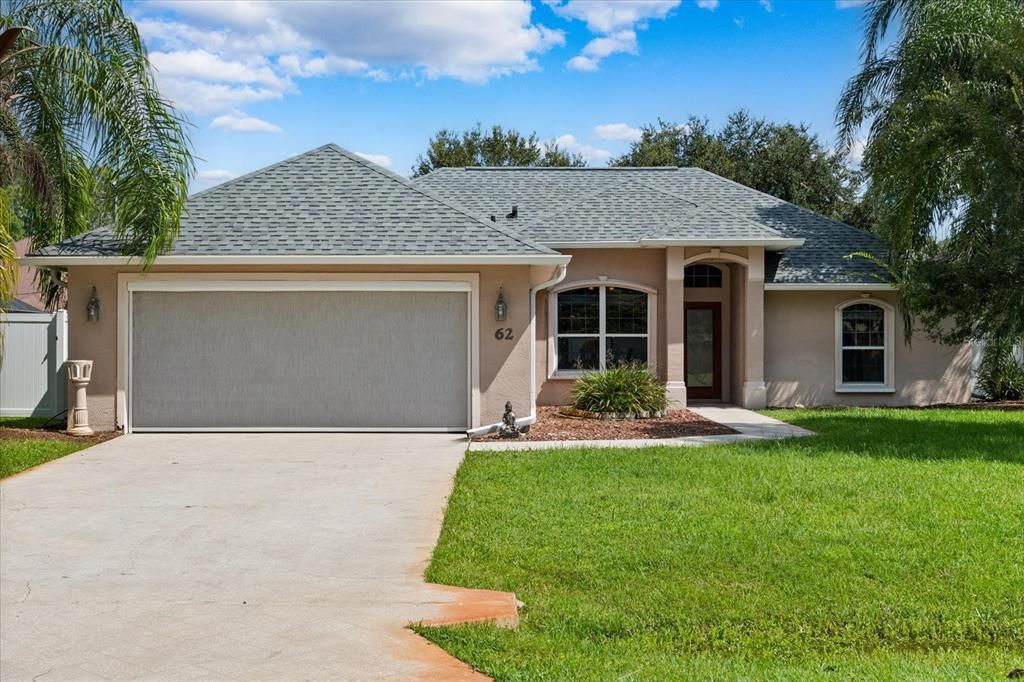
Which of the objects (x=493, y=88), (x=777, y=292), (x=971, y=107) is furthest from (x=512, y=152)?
(x=971, y=107)

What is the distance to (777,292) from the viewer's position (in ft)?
64.5

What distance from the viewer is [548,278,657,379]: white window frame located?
19.1 metres

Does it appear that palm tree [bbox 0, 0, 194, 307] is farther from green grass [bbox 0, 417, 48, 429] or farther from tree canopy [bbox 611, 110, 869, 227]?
tree canopy [bbox 611, 110, 869, 227]

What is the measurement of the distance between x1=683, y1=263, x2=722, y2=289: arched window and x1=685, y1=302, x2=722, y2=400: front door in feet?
1.30

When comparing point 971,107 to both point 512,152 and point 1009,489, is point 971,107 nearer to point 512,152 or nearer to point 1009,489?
point 1009,489

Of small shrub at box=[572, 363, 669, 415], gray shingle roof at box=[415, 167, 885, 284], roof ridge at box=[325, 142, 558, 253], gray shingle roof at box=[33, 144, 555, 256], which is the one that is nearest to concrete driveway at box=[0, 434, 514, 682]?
gray shingle roof at box=[33, 144, 555, 256]

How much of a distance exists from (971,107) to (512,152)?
3073 cm

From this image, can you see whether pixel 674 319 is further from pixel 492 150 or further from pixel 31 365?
pixel 492 150

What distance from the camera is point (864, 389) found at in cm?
1975

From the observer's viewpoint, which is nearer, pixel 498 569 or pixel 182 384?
pixel 498 569

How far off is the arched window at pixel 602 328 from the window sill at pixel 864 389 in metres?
4.27


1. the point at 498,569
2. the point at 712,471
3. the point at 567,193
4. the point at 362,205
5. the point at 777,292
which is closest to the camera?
the point at 498,569

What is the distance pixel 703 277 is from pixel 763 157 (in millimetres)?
19332

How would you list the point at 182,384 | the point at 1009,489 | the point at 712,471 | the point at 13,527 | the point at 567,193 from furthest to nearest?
the point at 567,193
the point at 182,384
the point at 712,471
the point at 1009,489
the point at 13,527
